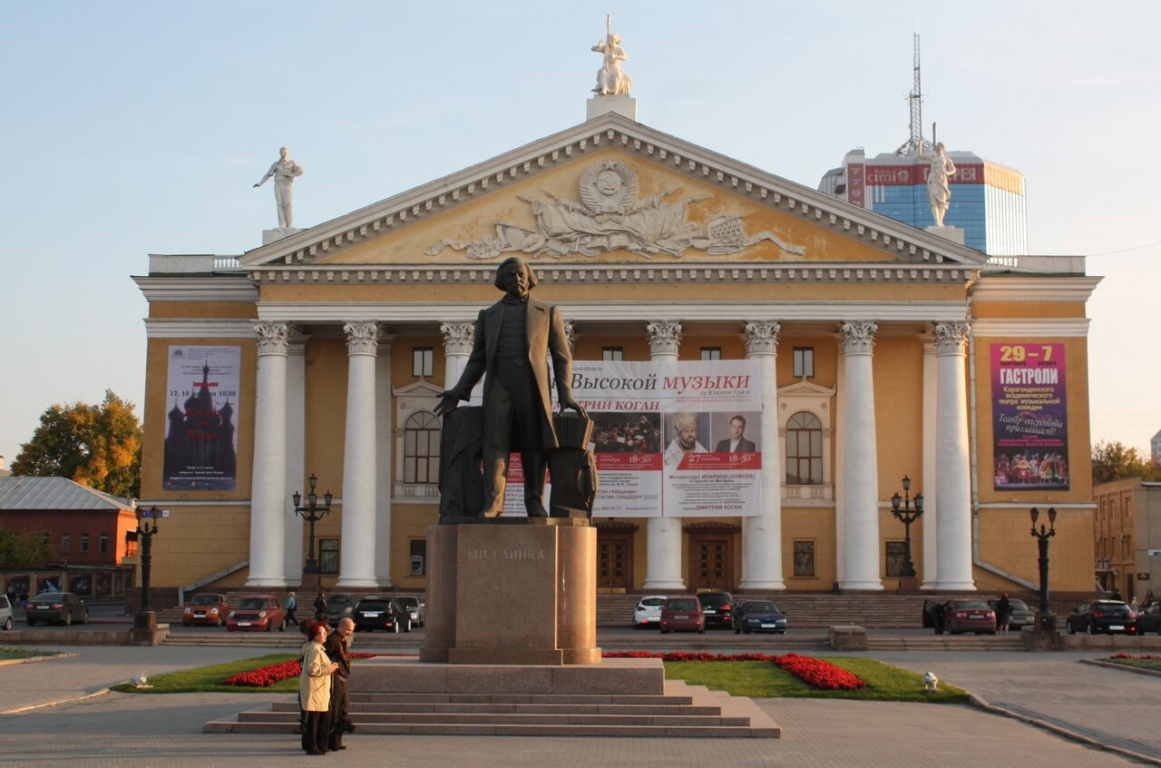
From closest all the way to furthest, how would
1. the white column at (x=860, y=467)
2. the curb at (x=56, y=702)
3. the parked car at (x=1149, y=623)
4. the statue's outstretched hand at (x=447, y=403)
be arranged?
the statue's outstretched hand at (x=447, y=403), the curb at (x=56, y=702), the parked car at (x=1149, y=623), the white column at (x=860, y=467)

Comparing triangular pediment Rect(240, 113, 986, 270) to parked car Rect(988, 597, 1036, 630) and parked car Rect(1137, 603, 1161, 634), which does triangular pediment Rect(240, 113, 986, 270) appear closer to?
parked car Rect(988, 597, 1036, 630)

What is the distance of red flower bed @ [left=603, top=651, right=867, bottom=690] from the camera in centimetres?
2433

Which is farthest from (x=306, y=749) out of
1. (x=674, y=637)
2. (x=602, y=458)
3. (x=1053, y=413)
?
(x=1053, y=413)

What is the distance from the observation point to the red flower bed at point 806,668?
2433 cm

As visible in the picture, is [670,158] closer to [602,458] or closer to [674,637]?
[602,458]

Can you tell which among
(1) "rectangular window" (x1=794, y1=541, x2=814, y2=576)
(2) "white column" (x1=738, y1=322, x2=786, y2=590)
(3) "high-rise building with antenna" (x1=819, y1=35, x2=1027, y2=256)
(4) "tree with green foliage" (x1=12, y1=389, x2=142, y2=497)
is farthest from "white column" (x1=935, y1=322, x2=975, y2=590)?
(3) "high-rise building with antenna" (x1=819, y1=35, x2=1027, y2=256)

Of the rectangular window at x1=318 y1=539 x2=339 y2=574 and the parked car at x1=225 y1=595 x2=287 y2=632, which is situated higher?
the rectangular window at x1=318 y1=539 x2=339 y2=574

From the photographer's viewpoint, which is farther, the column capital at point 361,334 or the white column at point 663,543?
the column capital at point 361,334

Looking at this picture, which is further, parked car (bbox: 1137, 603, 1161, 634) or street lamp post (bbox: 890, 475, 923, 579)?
street lamp post (bbox: 890, 475, 923, 579)

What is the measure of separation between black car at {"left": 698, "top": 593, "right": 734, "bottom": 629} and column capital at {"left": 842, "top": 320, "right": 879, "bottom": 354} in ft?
36.4

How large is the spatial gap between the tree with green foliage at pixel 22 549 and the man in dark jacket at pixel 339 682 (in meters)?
65.4

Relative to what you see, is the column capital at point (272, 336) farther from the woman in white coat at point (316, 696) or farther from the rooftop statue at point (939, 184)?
the woman in white coat at point (316, 696)

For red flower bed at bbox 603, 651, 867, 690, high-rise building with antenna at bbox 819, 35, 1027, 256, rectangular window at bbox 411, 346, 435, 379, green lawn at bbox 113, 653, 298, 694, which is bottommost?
green lawn at bbox 113, 653, 298, 694

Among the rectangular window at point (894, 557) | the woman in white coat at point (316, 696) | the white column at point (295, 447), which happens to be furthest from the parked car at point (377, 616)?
the woman in white coat at point (316, 696)
